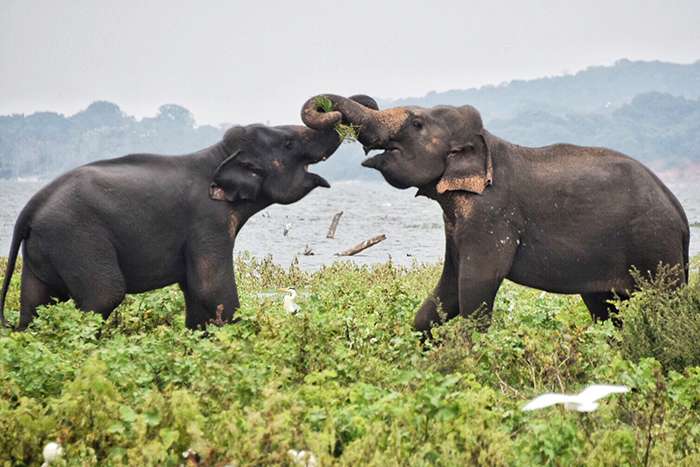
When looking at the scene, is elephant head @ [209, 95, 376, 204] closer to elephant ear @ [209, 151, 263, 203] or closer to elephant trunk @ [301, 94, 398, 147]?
elephant ear @ [209, 151, 263, 203]

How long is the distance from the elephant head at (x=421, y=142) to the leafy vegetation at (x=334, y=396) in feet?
3.82

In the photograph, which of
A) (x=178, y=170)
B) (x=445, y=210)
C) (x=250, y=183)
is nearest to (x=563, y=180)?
(x=445, y=210)

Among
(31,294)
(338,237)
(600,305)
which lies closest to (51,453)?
(31,294)

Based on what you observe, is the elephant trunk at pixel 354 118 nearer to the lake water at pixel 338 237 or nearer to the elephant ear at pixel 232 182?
the elephant ear at pixel 232 182

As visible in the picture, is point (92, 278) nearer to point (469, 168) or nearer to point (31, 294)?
point (31, 294)

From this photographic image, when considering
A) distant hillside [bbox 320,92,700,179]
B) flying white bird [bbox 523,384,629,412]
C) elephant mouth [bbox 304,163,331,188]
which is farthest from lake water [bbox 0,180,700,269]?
distant hillside [bbox 320,92,700,179]

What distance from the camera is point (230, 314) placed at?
28.7ft

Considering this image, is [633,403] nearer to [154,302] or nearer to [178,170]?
[178,170]

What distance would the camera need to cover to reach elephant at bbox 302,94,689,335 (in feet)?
26.7

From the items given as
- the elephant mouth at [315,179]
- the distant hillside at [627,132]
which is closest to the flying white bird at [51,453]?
the elephant mouth at [315,179]

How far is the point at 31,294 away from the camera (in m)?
8.25

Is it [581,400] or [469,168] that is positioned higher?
[469,168]

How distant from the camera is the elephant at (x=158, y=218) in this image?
7984 millimetres

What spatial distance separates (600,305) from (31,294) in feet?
14.9
